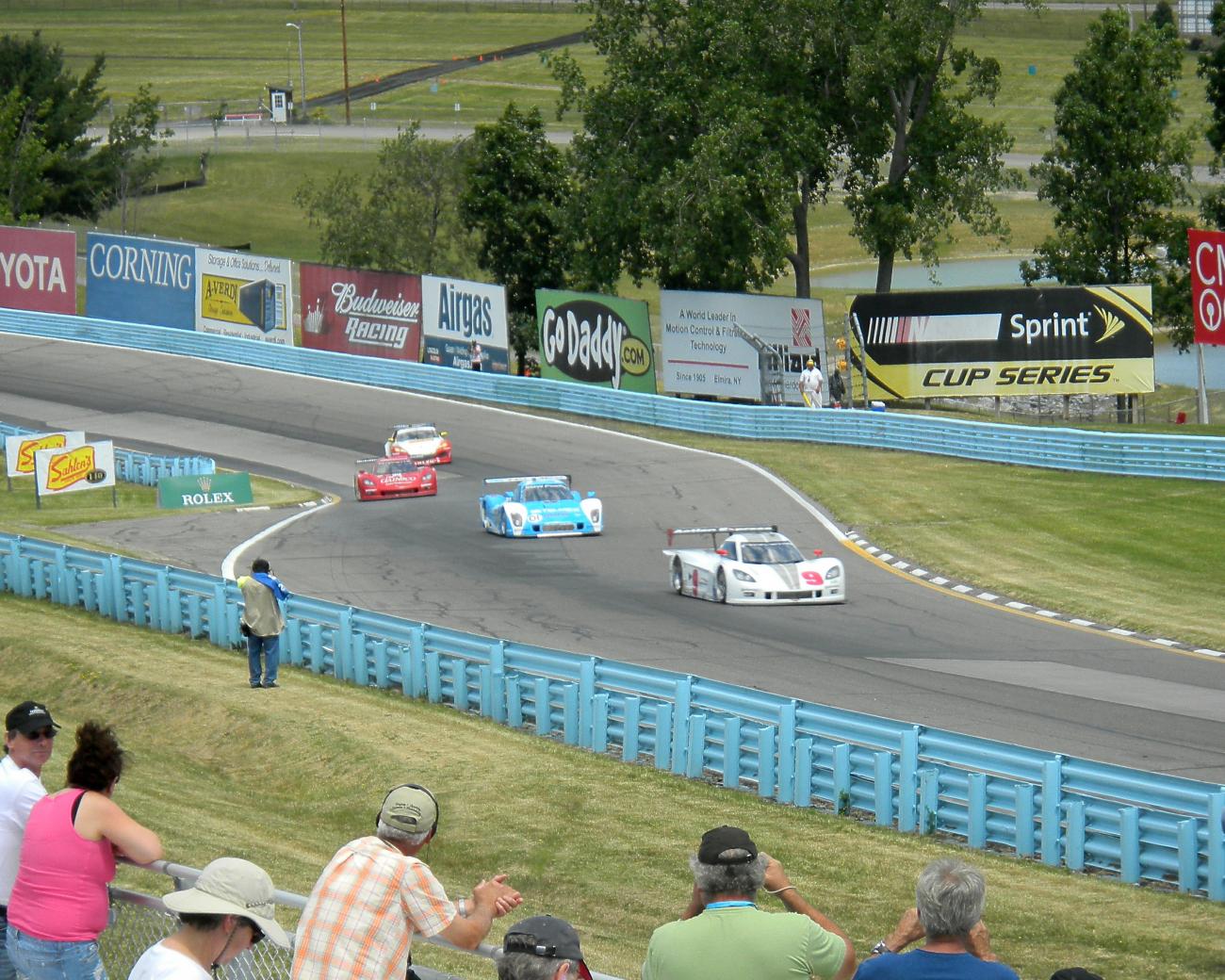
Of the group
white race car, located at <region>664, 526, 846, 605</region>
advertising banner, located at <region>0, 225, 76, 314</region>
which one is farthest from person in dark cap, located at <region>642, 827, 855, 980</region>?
advertising banner, located at <region>0, 225, 76, 314</region>

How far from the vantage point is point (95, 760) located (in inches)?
293

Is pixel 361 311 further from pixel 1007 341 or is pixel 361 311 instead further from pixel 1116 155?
pixel 1116 155

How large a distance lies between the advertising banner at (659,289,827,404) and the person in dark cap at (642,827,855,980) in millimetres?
42496

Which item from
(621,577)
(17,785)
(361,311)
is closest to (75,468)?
(621,577)

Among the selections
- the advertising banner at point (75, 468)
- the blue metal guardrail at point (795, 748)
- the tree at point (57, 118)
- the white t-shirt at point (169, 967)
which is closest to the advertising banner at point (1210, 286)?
the blue metal guardrail at point (795, 748)

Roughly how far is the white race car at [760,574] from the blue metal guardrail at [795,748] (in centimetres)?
680

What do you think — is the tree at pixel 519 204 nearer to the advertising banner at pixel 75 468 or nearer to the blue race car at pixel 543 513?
the advertising banner at pixel 75 468

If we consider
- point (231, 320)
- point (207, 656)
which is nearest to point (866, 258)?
point (231, 320)

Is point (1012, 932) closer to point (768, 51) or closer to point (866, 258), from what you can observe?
point (768, 51)

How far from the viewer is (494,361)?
54000mm

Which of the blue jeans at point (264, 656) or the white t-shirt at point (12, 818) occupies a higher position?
the white t-shirt at point (12, 818)

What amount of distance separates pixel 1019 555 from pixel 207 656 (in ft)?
48.8

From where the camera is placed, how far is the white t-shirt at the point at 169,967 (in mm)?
6172

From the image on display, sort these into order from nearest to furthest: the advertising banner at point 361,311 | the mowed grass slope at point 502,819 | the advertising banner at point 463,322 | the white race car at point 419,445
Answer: the mowed grass slope at point 502,819
the white race car at point 419,445
the advertising banner at point 463,322
the advertising banner at point 361,311
